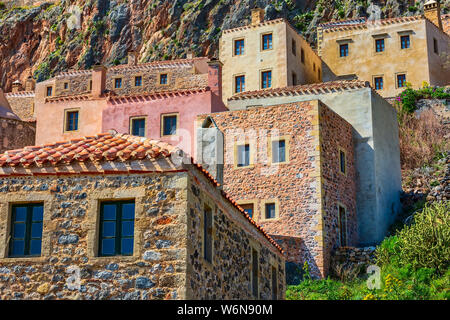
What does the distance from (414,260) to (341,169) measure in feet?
24.8

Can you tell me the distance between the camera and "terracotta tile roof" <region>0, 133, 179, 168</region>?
1655cm

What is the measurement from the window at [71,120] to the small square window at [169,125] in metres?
6.11

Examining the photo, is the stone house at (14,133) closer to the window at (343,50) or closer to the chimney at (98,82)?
the chimney at (98,82)

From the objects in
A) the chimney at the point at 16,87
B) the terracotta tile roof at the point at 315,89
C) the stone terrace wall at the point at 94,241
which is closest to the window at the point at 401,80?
the terracotta tile roof at the point at 315,89

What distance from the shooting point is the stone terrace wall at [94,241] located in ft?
51.5

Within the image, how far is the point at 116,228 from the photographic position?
16.3 m

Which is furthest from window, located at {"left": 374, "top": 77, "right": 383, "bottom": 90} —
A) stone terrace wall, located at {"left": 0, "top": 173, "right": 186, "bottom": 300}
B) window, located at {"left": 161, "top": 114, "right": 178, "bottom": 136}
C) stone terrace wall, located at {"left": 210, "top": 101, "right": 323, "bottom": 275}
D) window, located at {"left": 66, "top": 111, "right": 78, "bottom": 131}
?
stone terrace wall, located at {"left": 0, "top": 173, "right": 186, "bottom": 300}

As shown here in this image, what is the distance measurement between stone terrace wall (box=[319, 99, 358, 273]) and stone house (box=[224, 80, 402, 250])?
0.47 meters

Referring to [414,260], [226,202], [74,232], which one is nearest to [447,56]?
[414,260]

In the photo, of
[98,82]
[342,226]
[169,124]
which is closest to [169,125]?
[169,124]

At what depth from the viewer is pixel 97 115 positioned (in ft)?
149

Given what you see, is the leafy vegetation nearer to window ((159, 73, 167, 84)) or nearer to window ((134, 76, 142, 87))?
window ((159, 73, 167, 84))

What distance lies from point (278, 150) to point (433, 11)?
32.2m

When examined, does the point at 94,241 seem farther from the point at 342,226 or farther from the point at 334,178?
the point at 342,226
